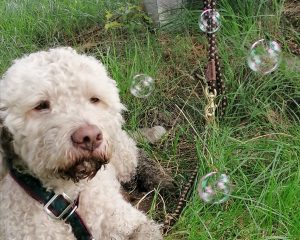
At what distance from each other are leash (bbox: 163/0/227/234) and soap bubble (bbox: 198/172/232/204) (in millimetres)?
197

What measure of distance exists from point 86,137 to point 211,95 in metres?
1.30

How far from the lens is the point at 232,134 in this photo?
375 cm

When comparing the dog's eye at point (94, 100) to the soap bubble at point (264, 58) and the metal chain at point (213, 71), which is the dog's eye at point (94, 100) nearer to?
the metal chain at point (213, 71)

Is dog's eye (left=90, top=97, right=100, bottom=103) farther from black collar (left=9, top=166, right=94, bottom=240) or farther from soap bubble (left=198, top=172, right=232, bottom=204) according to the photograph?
soap bubble (left=198, top=172, right=232, bottom=204)

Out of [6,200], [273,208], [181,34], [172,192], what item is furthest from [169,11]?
[6,200]

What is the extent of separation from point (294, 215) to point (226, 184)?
0.37 metres

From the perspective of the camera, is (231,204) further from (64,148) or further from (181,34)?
(181,34)

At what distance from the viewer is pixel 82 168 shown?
8.38 feet

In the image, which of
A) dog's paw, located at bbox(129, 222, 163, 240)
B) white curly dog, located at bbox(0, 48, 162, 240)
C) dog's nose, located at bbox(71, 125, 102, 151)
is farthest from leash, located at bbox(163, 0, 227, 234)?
dog's nose, located at bbox(71, 125, 102, 151)

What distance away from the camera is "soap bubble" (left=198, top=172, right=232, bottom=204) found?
3162mm

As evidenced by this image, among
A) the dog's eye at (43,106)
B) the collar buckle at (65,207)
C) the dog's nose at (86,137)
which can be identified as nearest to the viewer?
the dog's nose at (86,137)

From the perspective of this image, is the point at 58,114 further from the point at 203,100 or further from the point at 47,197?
the point at 203,100

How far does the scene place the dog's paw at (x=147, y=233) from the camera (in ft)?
10.2

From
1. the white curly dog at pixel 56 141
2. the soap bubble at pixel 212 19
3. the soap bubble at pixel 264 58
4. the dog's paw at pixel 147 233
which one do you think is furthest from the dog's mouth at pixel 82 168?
the soap bubble at pixel 264 58
